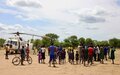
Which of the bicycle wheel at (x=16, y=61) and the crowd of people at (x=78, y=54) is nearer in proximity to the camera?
the bicycle wheel at (x=16, y=61)

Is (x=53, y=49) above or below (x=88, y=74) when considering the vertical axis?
above

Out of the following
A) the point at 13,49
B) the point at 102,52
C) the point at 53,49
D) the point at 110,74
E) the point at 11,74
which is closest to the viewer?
the point at 11,74

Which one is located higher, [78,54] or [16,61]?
[78,54]

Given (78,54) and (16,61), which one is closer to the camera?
(16,61)

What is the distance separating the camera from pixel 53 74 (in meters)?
19.2

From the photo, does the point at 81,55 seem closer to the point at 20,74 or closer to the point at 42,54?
the point at 42,54

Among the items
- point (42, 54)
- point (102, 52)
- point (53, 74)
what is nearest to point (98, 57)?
point (102, 52)

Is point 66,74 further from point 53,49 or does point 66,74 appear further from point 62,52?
point 62,52

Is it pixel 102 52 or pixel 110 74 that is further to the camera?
pixel 102 52

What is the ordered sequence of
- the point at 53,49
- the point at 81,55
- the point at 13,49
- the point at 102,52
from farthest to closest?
1. the point at 13,49
2. the point at 102,52
3. the point at 81,55
4. the point at 53,49

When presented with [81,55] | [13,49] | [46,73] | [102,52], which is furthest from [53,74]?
[13,49]

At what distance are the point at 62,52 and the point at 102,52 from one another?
4.49 meters

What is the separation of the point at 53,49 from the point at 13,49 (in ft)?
88.9

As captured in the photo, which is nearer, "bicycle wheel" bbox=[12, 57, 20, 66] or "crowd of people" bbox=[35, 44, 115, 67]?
"bicycle wheel" bbox=[12, 57, 20, 66]
